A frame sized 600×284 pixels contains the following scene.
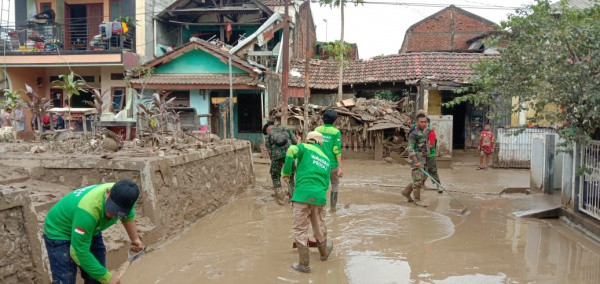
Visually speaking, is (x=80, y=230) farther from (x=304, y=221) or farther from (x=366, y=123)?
(x=366, y=123)

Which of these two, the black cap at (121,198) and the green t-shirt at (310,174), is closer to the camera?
the black cap at (121,198)

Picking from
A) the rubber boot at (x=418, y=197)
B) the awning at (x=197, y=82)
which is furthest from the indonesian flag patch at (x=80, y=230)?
the awning at (x=197, y=82)

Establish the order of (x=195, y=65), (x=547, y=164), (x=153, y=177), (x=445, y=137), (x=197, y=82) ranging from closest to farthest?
1. (x=153, y=177)
2. (x=547, y=164)
3. (x=445, y=137)
4. (x=197, y=82)
5. (x=195, y=65)

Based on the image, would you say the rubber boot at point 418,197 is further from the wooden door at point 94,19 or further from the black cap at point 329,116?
the wooden door at point 94,19

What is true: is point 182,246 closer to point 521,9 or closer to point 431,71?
point 521,9

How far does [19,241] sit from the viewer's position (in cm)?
388

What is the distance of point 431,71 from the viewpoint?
57.9ft

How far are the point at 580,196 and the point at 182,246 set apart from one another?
6.05m

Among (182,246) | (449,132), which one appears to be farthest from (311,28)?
(182,246)

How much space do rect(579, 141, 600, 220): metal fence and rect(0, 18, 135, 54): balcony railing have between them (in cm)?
1647

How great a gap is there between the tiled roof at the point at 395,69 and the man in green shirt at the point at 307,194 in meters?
13.0

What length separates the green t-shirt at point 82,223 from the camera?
10.8 ft

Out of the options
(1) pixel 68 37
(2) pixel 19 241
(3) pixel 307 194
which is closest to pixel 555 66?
(3) pixel 307 194

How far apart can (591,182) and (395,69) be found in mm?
12255
